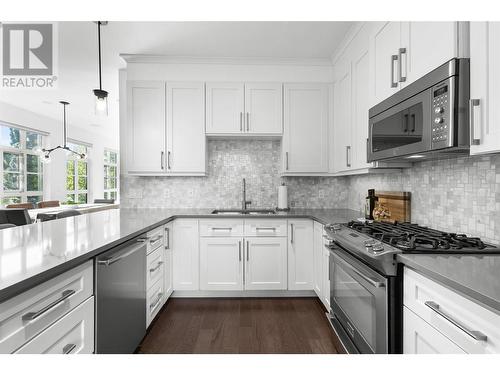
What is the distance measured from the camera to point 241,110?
10.1ft

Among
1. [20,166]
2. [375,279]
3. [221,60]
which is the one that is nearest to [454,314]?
[375,279]

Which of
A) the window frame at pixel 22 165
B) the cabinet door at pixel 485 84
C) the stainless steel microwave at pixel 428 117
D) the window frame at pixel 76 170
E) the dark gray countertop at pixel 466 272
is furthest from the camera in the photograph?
the window frame at pixel 76 170

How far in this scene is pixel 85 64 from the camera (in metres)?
3.36

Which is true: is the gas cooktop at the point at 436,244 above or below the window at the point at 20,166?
below

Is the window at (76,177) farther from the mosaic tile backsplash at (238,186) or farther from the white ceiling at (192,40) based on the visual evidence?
the mosaic tile backsplash at (238,186)

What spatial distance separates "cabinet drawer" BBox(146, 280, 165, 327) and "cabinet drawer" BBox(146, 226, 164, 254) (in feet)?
1.00

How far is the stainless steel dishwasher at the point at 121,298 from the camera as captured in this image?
4.41ft

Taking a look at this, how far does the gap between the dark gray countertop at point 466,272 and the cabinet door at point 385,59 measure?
1.07m

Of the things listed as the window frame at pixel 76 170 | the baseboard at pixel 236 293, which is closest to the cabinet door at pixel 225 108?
the baseboard at pixel 236 293

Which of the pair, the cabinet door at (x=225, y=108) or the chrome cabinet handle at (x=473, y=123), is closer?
the chrome cabinet handle at (x=473, y=123)

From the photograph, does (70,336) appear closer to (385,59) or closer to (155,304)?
(155,304)

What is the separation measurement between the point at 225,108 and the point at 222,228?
129cm

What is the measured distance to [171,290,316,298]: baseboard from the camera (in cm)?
283
